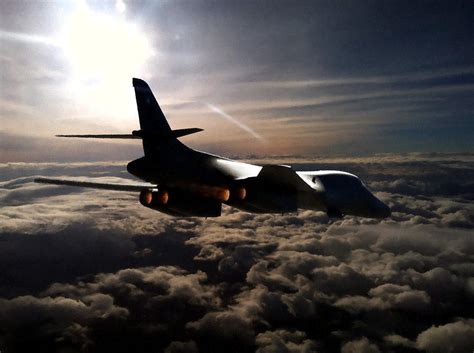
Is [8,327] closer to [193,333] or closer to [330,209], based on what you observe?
[193,333]

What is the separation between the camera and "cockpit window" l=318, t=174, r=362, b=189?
16.7m

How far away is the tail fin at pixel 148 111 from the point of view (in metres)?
12.9

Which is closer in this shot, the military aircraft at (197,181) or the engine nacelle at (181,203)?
the military aircraft at (197,181)

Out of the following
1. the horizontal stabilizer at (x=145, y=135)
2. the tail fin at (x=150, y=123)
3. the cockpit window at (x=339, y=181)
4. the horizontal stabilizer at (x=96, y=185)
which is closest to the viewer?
the horizontal stabilizer at (x=145, y=135)

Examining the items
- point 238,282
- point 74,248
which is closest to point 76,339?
point 74,248

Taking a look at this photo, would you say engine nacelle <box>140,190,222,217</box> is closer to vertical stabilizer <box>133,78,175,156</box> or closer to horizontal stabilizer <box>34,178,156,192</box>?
horizontal stabilizer <box>34,178,156,192</box>

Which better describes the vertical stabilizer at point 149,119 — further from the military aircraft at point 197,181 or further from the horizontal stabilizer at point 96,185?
the horizontal stabilizer at point 96,185

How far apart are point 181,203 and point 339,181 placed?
8.20 meters

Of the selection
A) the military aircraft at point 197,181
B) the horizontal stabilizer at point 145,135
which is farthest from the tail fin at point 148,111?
the horizontal stabilizer at point 145,135

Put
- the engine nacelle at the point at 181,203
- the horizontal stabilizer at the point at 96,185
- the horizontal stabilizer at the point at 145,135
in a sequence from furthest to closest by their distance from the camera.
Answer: the engine nacelle at the point at 181,203
the horizontal stabilizer at the point at 96,185
the horizontal stabilizer at the point at 145,135

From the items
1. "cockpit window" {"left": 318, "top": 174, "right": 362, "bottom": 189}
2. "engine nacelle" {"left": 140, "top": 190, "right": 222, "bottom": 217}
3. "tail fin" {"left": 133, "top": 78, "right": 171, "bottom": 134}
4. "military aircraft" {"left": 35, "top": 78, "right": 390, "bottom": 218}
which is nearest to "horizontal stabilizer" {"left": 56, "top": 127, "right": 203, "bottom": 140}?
"military aircraft" {"left": 35, "top": 78, "right": 390, "bottom": 218}

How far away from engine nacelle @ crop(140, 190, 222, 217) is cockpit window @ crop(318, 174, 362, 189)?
5.55m

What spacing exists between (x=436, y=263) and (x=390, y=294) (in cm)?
3106

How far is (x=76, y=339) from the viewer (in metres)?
143
